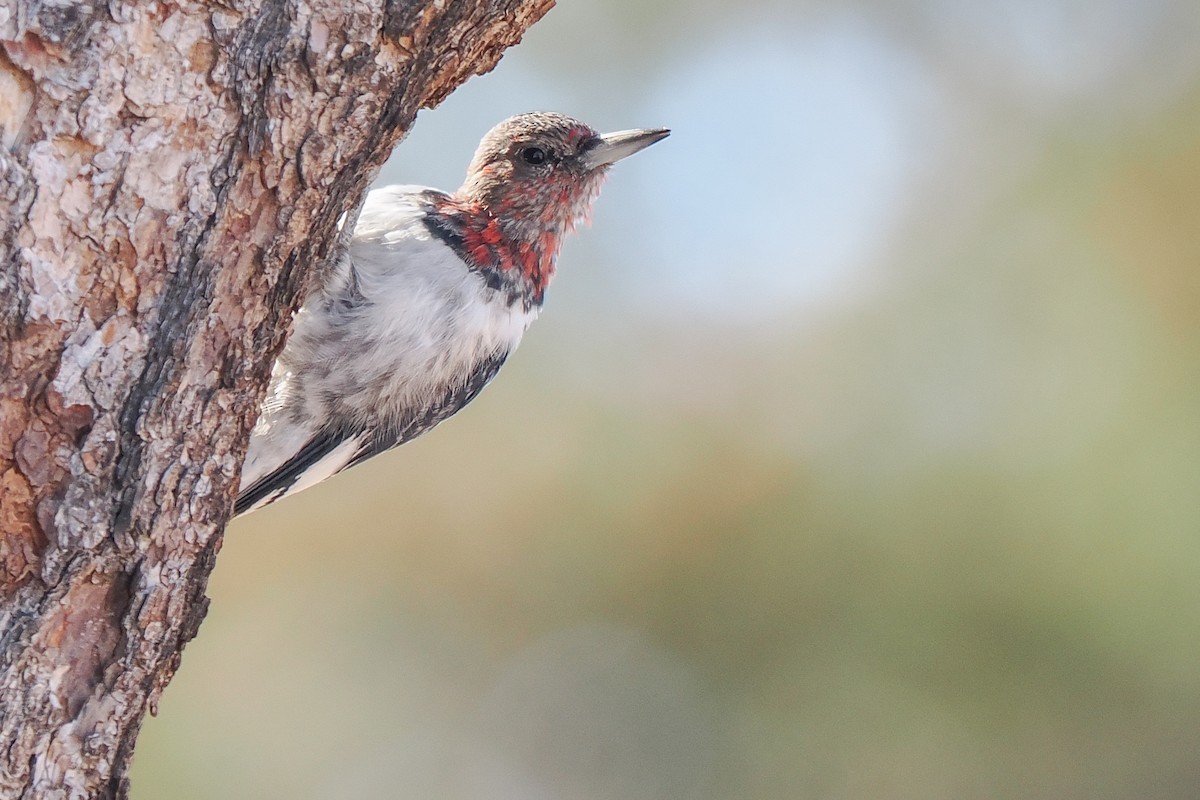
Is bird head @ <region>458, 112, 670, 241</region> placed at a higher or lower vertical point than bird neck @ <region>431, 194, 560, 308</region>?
higher

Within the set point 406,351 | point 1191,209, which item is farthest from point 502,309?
point 1191,209

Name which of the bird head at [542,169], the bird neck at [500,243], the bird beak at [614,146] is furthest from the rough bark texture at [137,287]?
the bird beak at [614,146]

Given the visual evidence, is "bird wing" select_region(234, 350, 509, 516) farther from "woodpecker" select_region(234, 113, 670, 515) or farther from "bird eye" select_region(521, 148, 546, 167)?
"bird eye" select_region(521, 148, 546, 167)

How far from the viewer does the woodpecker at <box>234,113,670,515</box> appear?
2.94 m

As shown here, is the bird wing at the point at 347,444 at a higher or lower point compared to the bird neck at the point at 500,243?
lower

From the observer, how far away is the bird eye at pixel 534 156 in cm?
349

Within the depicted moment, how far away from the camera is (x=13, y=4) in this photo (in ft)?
5.26

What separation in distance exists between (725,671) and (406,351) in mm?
4041

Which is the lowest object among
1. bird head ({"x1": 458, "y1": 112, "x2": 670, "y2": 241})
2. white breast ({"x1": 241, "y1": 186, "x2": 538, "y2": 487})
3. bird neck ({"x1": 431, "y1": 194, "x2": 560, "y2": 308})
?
white breast ({"x1": 241, "y1": 186, "x2": 538, "y2": 487})

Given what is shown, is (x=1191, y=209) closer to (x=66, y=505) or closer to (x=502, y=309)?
(x=502, y=309)

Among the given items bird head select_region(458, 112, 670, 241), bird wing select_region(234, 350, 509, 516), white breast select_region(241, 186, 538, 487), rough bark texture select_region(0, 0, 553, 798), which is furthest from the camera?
bird head select_region(458, 112, 670, 241)

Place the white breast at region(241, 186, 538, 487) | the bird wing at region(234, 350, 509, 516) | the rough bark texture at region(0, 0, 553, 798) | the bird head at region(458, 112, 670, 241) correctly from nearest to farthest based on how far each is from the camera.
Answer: the rough bark texture at region(0, 0, 553, 798) < the white breast at region(241, 186, 538, 487) < the bird wing at region(234, 350, 509, 516) < the bird head at region(458, 112, 670, 241)

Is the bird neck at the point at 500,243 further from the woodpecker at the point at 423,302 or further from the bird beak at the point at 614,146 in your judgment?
the bird beak at the point at 614,146

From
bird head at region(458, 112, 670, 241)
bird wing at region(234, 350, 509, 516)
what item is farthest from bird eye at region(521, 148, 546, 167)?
bird wing at region(234, 350, 509, 516)
